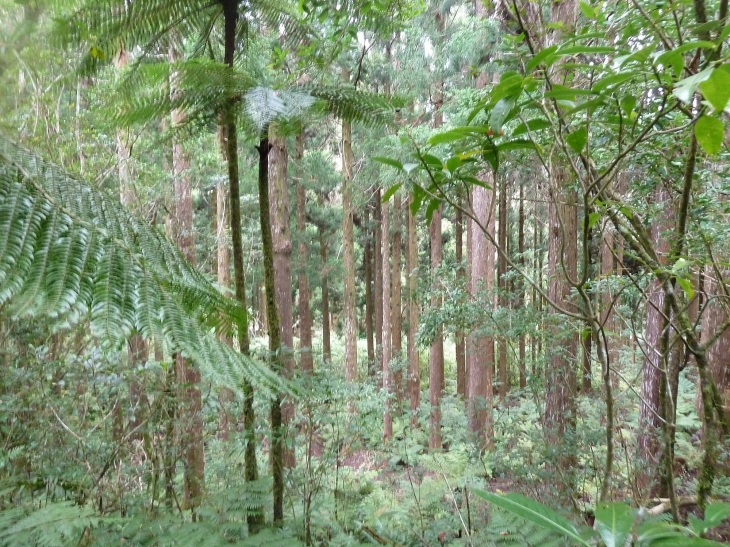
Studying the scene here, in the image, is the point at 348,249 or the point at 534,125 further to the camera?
the point at 348,249

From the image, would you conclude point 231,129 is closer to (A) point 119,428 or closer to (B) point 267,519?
(B) point 267,519

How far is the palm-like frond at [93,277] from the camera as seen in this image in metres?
0.89

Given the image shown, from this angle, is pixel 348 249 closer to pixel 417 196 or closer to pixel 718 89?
pixel 417 196

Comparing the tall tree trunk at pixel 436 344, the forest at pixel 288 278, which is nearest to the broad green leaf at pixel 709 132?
the forest at pixel 288 278

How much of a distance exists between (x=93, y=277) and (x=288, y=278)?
6479mm

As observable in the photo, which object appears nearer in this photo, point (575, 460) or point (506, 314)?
point (575, 460)

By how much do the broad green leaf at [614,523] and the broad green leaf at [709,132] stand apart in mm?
779

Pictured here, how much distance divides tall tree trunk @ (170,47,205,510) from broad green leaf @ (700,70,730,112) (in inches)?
50.6

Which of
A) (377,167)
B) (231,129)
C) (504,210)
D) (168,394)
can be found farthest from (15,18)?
(504,210)

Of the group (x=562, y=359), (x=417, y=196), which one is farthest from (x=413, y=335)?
(x=417, y=196)

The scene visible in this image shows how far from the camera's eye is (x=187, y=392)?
12.0 ft

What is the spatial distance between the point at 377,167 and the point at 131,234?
29.5 ft

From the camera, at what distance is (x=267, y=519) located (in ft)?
8.50

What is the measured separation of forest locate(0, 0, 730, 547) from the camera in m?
1.05
